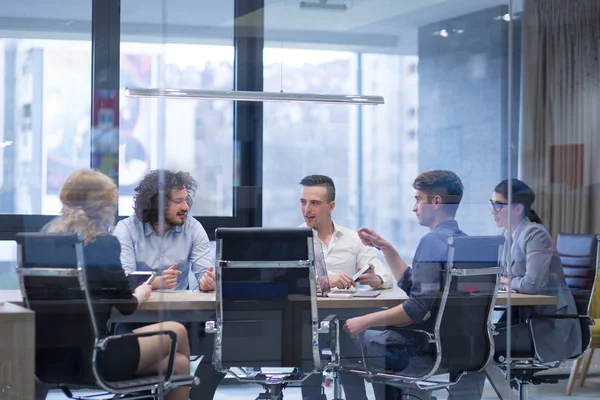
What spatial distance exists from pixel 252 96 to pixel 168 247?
1.00 metres

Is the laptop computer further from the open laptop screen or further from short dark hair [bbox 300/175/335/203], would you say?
short dark hair [bbox 300/175/335/203]

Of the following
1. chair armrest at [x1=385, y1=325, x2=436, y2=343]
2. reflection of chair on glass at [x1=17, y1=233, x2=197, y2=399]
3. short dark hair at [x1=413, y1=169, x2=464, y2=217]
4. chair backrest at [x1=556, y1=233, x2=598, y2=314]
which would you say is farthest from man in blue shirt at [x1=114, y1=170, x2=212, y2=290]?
chair backrest at [x1=556, y1=233, x2=598, y2=314]

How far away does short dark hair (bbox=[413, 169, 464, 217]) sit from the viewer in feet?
16.0

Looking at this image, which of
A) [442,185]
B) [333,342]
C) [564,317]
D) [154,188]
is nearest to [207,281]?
[154,188]

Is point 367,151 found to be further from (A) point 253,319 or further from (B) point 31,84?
(B) point 31,84

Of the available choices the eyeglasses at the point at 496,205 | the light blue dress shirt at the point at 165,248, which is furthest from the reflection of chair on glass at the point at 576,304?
the light blue dress shirt at the point at 165,248

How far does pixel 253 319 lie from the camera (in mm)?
4016

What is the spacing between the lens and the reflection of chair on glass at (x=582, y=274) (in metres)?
5.00

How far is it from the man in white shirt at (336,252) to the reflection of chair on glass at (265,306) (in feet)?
1.17

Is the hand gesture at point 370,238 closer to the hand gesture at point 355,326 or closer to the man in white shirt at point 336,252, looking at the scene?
the man in white shirt at point 336,252

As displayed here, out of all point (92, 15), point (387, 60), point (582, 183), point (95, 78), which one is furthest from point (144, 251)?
point (582, 183)

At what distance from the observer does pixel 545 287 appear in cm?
500

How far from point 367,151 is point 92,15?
1.66m

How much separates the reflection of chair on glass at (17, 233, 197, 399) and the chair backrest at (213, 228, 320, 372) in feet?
1.18
